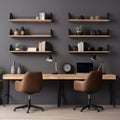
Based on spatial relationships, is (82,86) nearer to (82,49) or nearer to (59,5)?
(82,49)

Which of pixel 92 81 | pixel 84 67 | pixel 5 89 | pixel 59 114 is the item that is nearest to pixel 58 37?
pixel 84 67

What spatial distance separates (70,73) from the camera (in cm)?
612

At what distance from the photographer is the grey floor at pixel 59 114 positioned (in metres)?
4.66

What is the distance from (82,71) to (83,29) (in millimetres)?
989

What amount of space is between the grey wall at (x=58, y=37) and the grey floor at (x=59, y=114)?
27.2 inches

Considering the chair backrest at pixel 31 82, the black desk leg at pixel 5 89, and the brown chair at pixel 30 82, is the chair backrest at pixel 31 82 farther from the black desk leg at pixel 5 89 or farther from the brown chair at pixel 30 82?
the black desk leg at pixel 5 89

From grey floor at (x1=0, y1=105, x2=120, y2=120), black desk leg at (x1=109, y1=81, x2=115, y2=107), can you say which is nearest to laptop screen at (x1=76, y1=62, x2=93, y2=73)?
black desk leg at (x1=109, y1=81, x2=115, y2=107)

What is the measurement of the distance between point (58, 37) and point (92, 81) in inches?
59.9

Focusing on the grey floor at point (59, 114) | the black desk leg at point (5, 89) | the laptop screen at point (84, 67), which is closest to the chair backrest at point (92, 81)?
the grey floor at point (59, 114)

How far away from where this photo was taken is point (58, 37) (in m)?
6.14

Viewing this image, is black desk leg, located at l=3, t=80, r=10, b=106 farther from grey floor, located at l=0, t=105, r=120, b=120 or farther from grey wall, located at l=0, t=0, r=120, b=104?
grey floor, located at l=0, t=105, r=120, b=120

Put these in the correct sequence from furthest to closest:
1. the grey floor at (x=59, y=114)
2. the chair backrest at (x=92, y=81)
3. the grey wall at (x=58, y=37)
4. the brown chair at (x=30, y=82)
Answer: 1. the grey wall at (x=58, y=37)
2. the chair backrest at (x=92, y=81)
3. the brown chair at (x=30, y=82)
4. the grey floor at (x=59, y=114)

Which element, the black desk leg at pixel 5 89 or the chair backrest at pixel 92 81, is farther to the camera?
the black desk leg at pixel 5 89

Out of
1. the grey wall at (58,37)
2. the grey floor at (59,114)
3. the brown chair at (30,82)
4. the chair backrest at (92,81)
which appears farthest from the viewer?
the grey wall at (58,37)
